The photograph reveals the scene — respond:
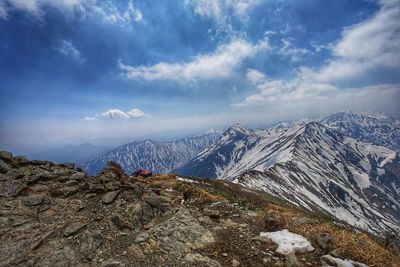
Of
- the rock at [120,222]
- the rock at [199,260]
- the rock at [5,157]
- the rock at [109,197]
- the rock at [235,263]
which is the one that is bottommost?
the rock at [235,263]

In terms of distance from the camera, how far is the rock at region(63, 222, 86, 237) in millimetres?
11734

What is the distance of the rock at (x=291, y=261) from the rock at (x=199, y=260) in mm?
2612

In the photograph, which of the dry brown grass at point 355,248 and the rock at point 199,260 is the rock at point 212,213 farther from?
the dry brown grass at point 355,248

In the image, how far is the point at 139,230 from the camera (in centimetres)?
1249

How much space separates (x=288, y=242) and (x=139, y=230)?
22.1 ft

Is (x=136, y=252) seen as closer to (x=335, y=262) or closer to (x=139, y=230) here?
(x=139, y=230)

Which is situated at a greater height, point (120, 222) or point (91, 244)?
point (120, 222)

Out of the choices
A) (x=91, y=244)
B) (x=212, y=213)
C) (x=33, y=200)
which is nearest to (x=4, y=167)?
(x=33, y=200)

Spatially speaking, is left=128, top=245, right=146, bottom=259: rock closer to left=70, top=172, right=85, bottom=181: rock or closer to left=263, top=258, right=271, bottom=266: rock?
left=263, top=258, right=271, bottom=266: rock

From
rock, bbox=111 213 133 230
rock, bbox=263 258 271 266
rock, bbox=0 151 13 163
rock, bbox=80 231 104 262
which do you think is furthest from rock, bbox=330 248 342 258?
rock, bbox=0 151 13 163

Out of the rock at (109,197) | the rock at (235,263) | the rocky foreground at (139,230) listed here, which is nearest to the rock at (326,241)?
the rocky foreground at (139,230)

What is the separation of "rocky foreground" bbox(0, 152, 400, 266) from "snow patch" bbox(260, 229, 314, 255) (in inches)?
7.8

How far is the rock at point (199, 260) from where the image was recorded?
33.6 feet

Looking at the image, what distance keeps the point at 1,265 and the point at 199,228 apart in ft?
26.1
